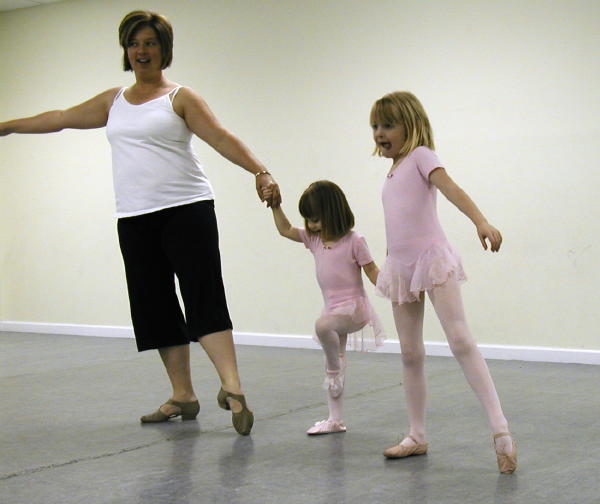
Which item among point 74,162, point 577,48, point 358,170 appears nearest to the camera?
point 577,48

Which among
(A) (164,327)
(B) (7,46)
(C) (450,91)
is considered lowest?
(A) (164,327)

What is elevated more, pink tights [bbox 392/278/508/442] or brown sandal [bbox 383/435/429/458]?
pink tights [bbox 392/278/508/442]

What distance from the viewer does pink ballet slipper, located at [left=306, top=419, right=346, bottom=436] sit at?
3.27 meters

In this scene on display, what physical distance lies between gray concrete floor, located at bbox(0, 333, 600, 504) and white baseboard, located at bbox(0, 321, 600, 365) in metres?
0.15

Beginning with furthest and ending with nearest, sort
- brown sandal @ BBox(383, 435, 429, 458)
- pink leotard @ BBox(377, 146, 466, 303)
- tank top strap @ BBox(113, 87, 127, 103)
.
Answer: tank top strap @ BBox(113, 87, 127, 103) → brown sandal @ BBox(383, 435, 429, 458) → pink leotard @ BBox(377, 146, 466, 303)

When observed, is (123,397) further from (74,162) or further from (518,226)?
(74,162)

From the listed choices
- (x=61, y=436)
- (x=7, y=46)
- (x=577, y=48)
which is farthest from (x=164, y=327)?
(x=7, y=46)

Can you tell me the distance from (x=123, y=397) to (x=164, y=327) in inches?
30.5

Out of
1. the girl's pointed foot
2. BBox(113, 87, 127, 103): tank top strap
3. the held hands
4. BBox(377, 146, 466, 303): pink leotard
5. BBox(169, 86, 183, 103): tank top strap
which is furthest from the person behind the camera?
BBox(113, 87, 127, 103): tank top strap

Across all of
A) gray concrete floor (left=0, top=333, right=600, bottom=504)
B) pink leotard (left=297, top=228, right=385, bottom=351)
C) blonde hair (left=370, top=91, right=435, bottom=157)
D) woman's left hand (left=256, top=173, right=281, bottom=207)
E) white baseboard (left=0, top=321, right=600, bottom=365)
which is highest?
blonde hair (left=370, top=91, right=435, bottom=157)

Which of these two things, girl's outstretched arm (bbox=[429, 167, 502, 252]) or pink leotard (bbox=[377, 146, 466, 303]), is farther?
pink leotard (bbox=[377, 146, 466, 303])

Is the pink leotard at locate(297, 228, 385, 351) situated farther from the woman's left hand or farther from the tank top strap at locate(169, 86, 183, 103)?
the tank top strap at locate(169, 86, 183, 103)

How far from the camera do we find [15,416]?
3.78m

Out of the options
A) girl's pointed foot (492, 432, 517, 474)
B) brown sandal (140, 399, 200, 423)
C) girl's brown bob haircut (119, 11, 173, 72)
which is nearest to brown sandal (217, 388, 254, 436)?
brown sandal (140, 399, 200, 423)
